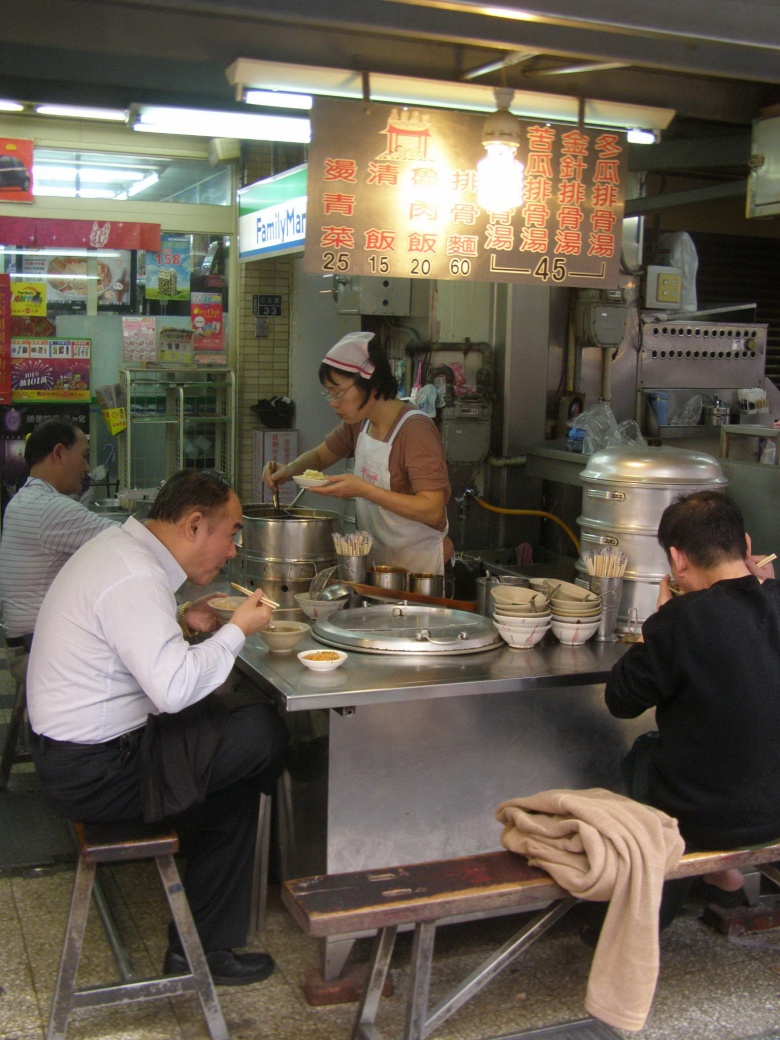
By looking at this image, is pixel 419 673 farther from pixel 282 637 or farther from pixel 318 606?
pixel 318 606

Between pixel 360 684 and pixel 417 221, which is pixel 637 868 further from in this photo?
pixel 417 221

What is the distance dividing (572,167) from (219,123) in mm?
1498

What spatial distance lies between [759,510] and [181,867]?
2.83m

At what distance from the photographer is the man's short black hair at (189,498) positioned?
3.45m

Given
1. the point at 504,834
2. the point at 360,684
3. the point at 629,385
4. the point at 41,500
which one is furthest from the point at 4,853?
the point at 629,385

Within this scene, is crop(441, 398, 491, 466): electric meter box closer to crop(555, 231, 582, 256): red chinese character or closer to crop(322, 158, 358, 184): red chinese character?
crop(555, 231, 582, 256): red chinese character

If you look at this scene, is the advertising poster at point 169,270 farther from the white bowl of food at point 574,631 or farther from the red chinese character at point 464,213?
the white bowl of food at point 574,631

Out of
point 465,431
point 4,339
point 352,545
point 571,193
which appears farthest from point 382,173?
point 4,339

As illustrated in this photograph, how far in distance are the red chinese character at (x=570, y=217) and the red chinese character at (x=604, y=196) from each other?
9 cm

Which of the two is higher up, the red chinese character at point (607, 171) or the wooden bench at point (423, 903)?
the red chinese character at point (607, 171)

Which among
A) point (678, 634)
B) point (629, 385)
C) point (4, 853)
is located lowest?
point (4, 853)

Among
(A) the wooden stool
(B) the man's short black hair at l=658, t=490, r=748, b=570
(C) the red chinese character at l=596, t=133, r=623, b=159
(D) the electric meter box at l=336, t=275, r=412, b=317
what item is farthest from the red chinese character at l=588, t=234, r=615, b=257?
(D) the electric meter box at l=336, t=275, r=412, b=317

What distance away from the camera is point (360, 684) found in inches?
134

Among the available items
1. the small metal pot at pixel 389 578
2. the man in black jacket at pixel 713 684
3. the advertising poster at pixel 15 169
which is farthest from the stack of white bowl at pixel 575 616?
the advertising poster at pixel 15 169
